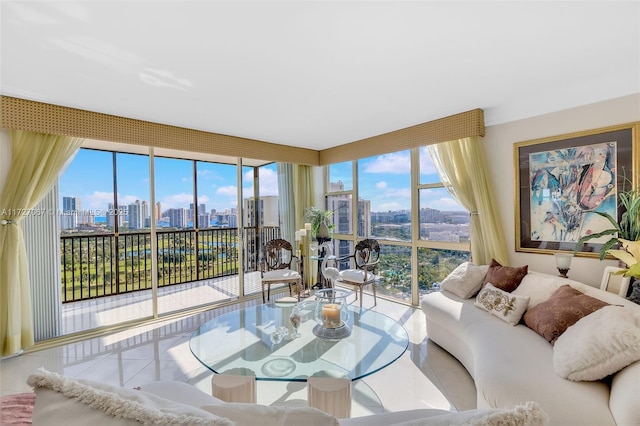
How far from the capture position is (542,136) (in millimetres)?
2738

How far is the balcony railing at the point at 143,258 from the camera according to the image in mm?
4020

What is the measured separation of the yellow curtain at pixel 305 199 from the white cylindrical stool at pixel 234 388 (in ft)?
11.2

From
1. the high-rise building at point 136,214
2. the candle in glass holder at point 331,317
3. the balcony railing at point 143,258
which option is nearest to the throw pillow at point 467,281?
the candle in glass holder at point 331,317

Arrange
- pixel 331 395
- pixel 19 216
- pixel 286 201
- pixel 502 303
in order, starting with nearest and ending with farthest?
pixel 331 395 < pixel 502 303 < pixel 19 216 < pixel 286 201

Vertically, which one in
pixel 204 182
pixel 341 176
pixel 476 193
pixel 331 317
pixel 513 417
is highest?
pixel 341 176

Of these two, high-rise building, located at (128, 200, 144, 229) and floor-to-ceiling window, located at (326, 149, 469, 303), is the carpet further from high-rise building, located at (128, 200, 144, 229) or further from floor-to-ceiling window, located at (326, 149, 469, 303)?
floor-to-ceiling window, located at (326, 149, 469, 303)

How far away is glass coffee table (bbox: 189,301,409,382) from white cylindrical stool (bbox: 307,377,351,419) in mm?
71

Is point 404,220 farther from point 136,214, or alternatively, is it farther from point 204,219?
point 136,214

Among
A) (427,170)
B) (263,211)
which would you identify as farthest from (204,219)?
(427,170)

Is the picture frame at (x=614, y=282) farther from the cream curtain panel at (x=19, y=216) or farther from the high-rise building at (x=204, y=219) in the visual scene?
the cream curtain panel at (x=19, y=216)

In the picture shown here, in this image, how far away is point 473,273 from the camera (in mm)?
2787

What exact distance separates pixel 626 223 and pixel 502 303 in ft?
3.86

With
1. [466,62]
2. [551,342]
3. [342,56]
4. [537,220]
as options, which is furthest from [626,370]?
[342,56]

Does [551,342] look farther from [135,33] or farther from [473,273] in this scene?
[135,33]
